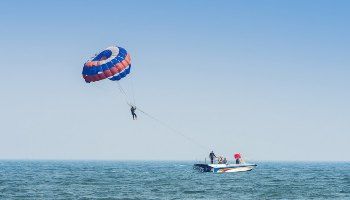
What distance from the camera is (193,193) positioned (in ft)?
143

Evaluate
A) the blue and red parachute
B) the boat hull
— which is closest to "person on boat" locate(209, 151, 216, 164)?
the boat hull

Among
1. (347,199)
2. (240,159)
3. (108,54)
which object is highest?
(108,54)

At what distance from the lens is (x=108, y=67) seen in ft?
123

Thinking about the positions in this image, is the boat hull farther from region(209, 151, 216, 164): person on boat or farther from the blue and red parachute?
the blue and red parachute

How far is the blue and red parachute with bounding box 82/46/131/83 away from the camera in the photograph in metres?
37.5

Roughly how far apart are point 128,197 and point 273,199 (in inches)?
480

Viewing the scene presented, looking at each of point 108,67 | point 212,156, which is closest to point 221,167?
point 212,156

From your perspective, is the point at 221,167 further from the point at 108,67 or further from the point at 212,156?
the point at 108,67

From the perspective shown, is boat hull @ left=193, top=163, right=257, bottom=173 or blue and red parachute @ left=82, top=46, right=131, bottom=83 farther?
boat hull @ left=193, top=163, right=257, bottom=173

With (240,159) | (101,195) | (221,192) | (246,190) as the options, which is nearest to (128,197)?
(101,195)

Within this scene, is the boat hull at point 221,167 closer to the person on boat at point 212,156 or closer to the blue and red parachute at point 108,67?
the person on boat at point 212,156

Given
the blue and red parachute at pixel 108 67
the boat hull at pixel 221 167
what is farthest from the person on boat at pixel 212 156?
the blue and red parachute at pixel 108 67

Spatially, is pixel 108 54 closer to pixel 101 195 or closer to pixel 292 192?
pixel 101 195

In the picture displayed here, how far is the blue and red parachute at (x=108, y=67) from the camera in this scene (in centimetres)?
3753
